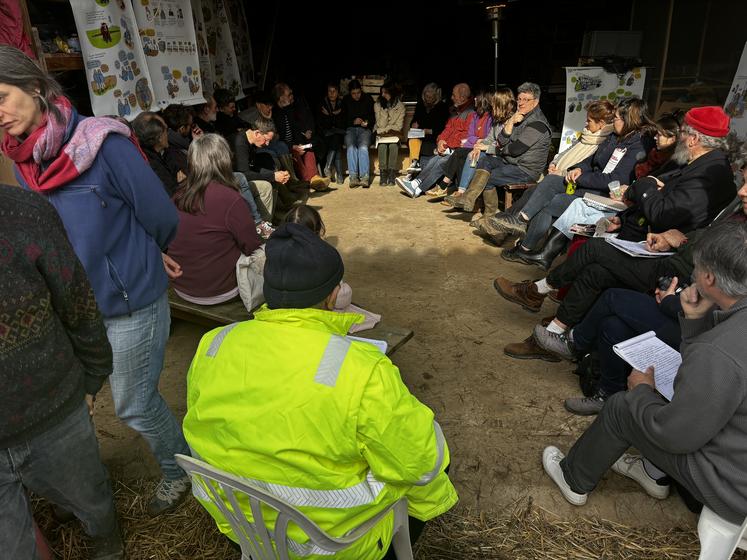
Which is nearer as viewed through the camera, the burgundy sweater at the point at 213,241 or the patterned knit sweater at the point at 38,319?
the patterned knit sweater at the point at 38,319

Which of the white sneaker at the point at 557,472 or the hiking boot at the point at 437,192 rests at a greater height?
the hiking boot at the point at 437,192

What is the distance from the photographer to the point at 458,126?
18.9ft

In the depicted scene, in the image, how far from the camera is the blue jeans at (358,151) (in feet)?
21.2

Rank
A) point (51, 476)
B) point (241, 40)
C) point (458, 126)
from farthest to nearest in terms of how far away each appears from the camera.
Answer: point (241, 40)
point (458, 126)
point (51, 476)

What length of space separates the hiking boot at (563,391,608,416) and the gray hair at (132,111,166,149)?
10.9ft

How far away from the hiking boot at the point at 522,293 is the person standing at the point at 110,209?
2.43m

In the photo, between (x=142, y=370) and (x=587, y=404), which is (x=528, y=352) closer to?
(x=587, y=404)

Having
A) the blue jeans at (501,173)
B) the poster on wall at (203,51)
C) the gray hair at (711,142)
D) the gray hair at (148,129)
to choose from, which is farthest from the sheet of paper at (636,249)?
the poster on wall at (203,51)

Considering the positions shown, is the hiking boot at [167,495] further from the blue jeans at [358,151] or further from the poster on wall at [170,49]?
the blue jeans at [358,151]

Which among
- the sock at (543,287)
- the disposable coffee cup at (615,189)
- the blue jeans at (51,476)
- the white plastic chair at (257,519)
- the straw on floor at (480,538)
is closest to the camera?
the white plastic chair at (257,519)

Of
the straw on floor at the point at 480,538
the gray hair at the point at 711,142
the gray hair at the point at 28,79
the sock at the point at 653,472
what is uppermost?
the gray hair at the point at 28,79

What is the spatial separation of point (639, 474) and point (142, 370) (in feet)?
6.61

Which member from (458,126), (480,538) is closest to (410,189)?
(458,126)

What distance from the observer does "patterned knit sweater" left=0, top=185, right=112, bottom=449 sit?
111cm
